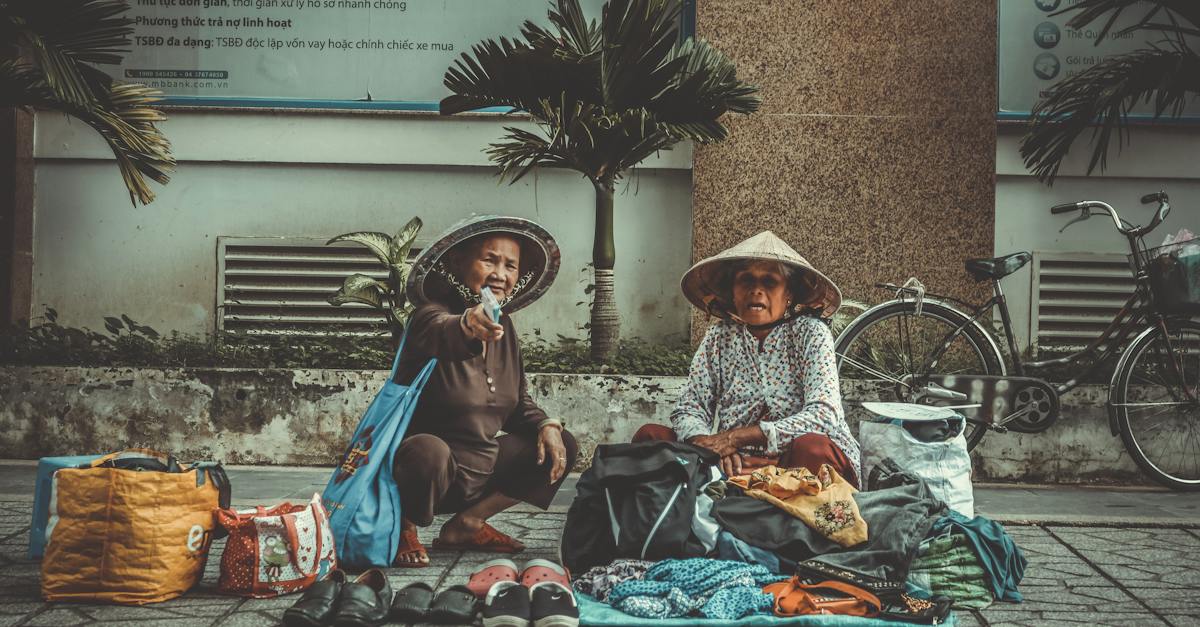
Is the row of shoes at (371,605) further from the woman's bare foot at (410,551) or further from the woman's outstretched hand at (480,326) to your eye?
the woman's outstretched hand at (480,326)

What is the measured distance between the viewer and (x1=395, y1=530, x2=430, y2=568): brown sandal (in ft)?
13.4

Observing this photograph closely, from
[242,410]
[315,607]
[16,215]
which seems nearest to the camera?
[315,607]

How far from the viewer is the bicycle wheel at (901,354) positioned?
5.94m

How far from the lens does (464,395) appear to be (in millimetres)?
4254

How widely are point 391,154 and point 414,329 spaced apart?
3.61 m

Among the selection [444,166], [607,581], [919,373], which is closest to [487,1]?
[444,166]

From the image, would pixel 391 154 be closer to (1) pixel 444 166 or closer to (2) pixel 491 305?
(1) pixel 444 166

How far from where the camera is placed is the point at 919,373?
5941 mm

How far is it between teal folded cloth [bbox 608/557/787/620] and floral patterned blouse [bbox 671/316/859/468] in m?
0.68

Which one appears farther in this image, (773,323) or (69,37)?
(69,37)

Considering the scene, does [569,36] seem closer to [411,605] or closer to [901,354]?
[901,354]

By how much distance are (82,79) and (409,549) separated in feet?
11.3

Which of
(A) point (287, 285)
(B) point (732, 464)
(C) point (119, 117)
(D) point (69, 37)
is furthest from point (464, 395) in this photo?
(A) point (287, 285)

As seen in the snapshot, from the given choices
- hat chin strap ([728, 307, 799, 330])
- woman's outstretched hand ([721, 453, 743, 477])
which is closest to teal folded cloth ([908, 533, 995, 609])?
woman's outstretched hand ([721, 453, 743, 477])
